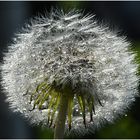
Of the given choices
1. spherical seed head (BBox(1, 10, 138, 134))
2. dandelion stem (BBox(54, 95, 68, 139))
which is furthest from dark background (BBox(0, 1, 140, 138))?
dandelion stem (BBox(54, 95, 68, 139))

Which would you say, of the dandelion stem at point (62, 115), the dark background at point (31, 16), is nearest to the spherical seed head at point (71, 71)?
the dandelion stem at point (62, 115)

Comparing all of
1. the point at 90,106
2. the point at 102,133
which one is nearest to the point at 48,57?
the point at 90,106

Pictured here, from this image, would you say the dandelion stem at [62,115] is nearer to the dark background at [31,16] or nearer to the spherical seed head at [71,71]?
the spherical seed head at [71,71]

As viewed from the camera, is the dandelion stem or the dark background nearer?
the dandelion stem

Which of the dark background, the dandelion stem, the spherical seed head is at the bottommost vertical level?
the dandelion stem

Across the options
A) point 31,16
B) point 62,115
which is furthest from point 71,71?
point 31,16

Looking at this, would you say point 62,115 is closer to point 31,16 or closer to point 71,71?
point 71,71

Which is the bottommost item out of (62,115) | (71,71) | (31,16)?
(62,115)

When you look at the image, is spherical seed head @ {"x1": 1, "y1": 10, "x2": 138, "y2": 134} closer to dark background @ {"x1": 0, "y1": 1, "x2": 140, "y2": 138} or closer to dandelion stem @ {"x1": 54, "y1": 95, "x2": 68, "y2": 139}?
dandelion stem @ {"x1": 54, "y1": 95, "x2": 68, "y2": 139}

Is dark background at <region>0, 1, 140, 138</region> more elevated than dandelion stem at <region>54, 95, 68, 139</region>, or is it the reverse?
dark background at <region>0, 1, 140, 138</region>
